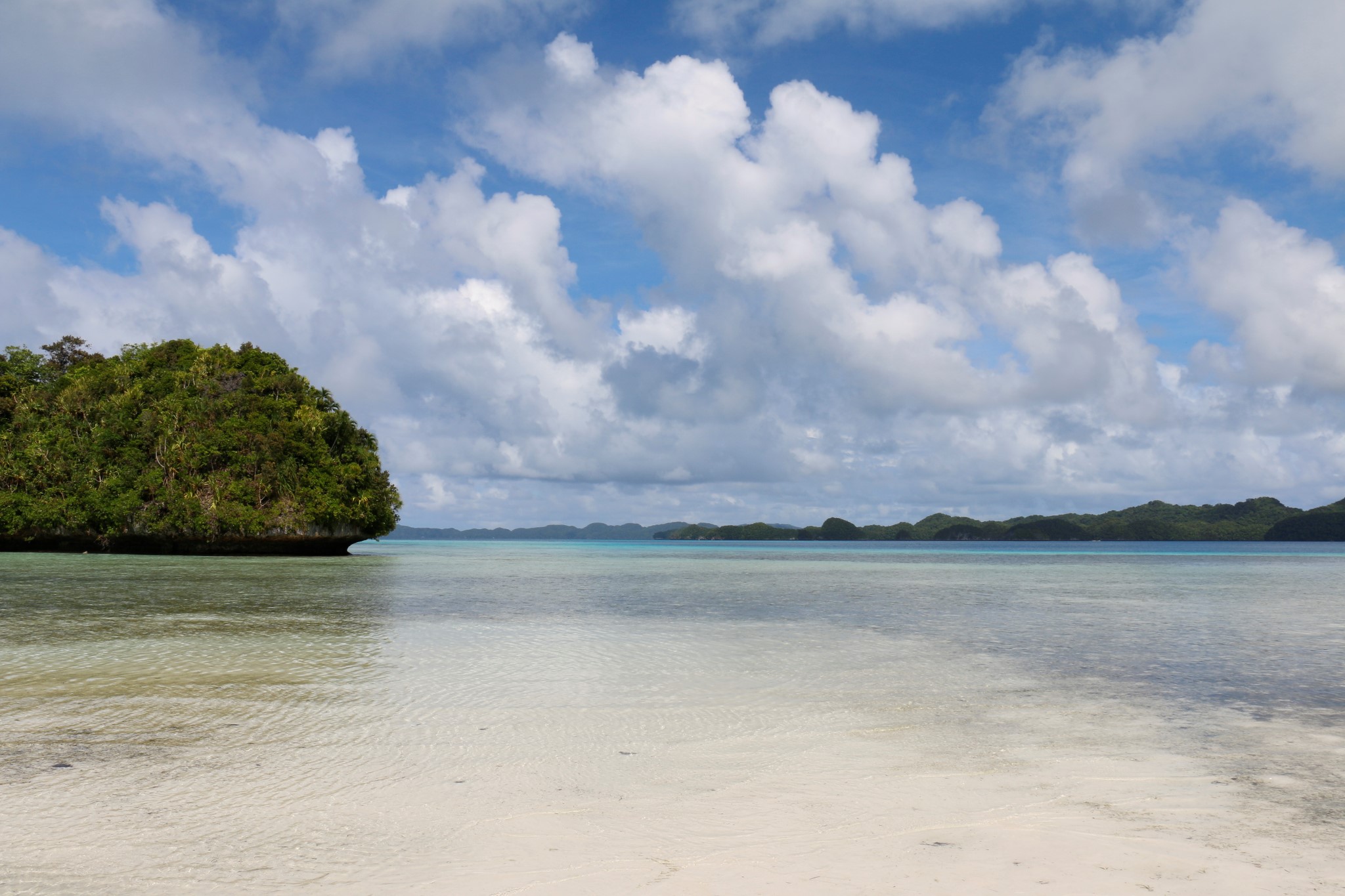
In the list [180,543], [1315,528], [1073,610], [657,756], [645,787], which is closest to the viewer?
[645,787]

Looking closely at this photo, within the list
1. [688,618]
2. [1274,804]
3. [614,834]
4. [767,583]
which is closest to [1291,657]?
[1274,804]

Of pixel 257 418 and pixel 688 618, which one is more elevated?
pixel 257 418

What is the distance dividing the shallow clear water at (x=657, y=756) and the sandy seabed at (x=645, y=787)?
2cm

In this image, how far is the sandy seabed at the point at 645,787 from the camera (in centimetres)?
368

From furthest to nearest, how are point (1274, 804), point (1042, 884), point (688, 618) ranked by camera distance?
point (688, 618)
point (1274, 804)
point (1042, 884)

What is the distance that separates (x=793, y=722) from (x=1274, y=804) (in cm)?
328

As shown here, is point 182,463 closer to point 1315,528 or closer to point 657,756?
point 657,756

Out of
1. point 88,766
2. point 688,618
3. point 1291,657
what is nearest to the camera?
point 88,766

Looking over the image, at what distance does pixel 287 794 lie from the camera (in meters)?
4.77

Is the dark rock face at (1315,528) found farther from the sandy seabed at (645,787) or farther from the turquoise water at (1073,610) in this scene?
the sandy seabed at (645,787)

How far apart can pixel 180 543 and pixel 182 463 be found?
204 inches

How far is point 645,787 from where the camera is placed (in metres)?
5.02

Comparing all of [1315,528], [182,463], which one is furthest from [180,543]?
[1315,528]

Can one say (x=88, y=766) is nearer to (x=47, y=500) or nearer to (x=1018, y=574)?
(x=1018, y=574)
